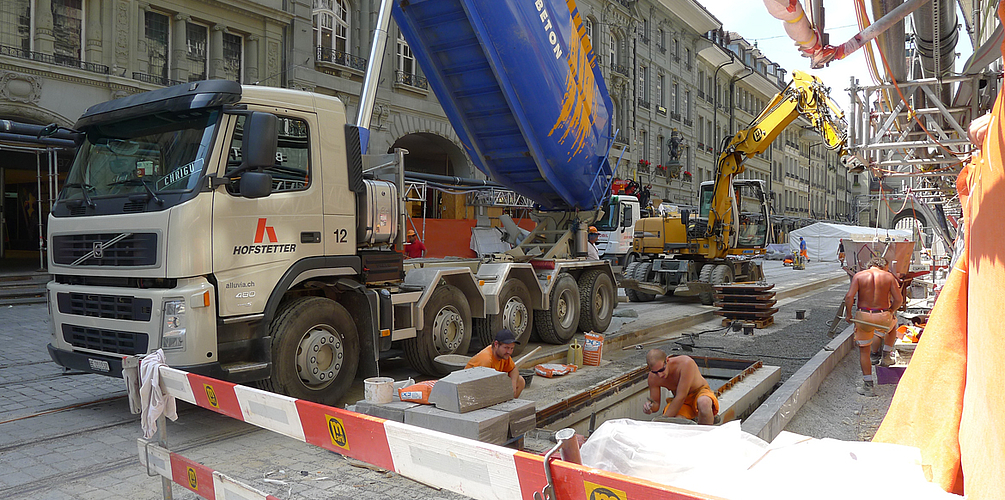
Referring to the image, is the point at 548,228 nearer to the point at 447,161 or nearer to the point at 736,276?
the point at 736,276

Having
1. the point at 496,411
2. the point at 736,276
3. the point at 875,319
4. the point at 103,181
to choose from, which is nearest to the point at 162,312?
the point at 103,181

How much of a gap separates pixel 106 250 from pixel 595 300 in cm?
754

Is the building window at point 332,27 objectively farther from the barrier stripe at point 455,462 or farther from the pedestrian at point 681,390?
the barrier stripe at point 455,462

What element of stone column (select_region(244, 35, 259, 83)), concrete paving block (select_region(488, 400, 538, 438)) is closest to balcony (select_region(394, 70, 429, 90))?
stone column (select_region(244, 35, 259, 83))

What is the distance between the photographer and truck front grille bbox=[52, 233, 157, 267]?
5168 mm

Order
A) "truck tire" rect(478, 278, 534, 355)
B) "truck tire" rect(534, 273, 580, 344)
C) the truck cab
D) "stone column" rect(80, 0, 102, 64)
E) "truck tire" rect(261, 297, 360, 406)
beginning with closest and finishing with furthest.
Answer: "truck tire" rect(261, 297, 360, 406) → "truck tire" rect(478, 278, 534, 355) → "truck tire" rect(534, 273, 580, 344) → "stone column" rect(80, 0, 102, 64) → the truck cab

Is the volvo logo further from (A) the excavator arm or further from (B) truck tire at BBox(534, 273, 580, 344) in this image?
(A) the excavator arm

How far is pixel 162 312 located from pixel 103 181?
1543 millimetres

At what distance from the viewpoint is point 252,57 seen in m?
17.6

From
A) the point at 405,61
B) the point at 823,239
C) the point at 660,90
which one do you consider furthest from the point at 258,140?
the point at 823,239

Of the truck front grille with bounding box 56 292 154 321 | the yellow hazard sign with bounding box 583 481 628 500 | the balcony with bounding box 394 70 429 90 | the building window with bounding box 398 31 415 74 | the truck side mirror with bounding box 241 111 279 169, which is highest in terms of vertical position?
the building window with bounding box 398 31 415 74

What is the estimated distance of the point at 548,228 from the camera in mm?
11195

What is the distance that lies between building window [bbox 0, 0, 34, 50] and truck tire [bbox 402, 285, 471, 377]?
39.4 feet

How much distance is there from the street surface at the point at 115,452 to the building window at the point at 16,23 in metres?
9.50
